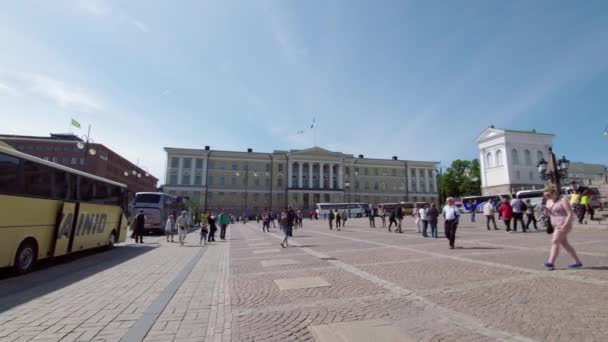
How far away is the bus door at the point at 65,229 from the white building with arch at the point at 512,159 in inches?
2686

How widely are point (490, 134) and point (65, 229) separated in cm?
7351

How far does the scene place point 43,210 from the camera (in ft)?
27.9

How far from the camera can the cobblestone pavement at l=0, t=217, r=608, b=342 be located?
11.8 ft

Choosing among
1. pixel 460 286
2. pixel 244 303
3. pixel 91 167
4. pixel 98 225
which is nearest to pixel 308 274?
pixel 244 303

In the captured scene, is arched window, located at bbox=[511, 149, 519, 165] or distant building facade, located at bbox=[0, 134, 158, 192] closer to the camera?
arched window, located at bbox=[511, 149, 519, 165]

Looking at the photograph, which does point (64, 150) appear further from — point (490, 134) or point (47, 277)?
point (490, 134)

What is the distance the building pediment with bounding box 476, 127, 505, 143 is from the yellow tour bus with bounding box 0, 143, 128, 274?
2760 inches

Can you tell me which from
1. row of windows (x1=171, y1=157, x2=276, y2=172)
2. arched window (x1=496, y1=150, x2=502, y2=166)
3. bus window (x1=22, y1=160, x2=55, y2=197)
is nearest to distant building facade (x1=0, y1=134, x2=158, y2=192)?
row of windows (x1=171, y1=157, x2=276, y2=172)

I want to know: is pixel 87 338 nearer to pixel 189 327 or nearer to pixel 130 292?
pixel 189 327

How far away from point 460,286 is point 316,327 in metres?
3.24

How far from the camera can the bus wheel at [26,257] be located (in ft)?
25.1

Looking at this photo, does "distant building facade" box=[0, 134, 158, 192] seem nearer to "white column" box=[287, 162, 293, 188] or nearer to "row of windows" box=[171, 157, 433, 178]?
"row of windows" box=[171, 157, 433, 178]

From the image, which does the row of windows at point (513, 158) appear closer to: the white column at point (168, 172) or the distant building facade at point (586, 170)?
the distant building facade at point (586, 170)

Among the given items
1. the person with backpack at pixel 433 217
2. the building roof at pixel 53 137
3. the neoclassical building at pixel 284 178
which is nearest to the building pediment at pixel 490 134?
the neoclassical building at pixel 284 178
